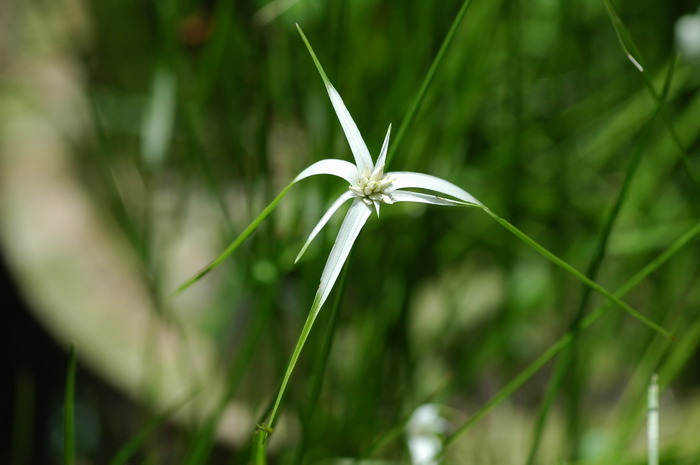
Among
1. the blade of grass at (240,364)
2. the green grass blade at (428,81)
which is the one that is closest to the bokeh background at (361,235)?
the blade of grass at (240,364)

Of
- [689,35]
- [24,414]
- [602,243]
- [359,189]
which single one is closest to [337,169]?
[359,189]

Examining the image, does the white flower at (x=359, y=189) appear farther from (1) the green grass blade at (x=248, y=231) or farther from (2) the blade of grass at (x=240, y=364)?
(2) the blade of grass at (x=240, y=364)

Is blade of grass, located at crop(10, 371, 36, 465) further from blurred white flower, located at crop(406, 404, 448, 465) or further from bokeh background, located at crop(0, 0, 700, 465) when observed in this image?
blurred white flower, located at crop(406, 404, 448, 465)

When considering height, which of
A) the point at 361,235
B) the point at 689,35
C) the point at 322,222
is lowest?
the point at 322,222

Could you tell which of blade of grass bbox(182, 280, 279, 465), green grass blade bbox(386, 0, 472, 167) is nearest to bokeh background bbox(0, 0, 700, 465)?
blade of grass bbox(182, 280, 279, 465)

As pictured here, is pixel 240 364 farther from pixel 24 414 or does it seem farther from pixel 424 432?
pixel 24 414

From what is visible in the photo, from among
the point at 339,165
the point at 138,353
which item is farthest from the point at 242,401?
the point at 339,165

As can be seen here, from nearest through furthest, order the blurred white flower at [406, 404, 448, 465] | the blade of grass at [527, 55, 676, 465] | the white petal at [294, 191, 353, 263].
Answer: the white petal at [294, 191, 353, 263], the blade of grass at [527, 55, 676, 465], the blurred white flower at [406, 404, 448, 465]
